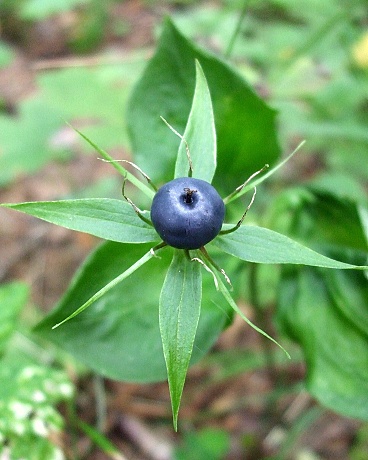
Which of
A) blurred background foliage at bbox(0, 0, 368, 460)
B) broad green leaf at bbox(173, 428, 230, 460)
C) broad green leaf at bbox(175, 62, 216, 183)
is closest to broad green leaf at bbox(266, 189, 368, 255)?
blurred background foliage at bbox(0, 0, 368, 460)

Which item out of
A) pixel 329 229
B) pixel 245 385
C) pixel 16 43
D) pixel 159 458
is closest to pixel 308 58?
pixel 329 229

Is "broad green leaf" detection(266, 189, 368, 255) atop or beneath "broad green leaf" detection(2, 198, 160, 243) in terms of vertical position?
beneath

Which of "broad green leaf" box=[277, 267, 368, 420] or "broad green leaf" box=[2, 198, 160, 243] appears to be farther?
"broad green leaf" box=[277, 267, 368, 420]

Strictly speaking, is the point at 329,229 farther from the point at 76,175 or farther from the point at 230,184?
the point at 76,175

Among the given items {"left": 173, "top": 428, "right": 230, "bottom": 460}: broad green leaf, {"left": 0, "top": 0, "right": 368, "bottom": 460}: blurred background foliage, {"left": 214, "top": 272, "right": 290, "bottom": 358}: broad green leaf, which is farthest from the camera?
{"left": 173, "top": 428, "right": 230, "bottom": 460}: broad green leaf

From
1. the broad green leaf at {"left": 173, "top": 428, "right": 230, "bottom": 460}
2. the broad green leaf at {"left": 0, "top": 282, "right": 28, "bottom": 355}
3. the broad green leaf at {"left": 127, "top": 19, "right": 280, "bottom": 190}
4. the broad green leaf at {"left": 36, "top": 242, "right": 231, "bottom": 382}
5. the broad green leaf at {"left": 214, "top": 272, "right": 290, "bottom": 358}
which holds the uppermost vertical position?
the broad green leaf at {"left": 214, "top": 272, "right": 290, "bottom": 358}

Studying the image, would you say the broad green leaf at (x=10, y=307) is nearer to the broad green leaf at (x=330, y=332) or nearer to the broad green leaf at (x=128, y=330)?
the broad green leaf at (x=128, y=330)

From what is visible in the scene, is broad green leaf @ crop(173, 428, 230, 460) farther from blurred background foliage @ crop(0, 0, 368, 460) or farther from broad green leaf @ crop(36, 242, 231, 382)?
broad green leaf @ crop(36, 242, 231, 382)
